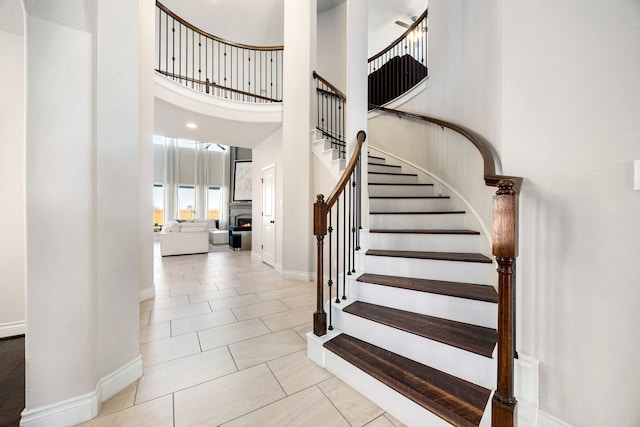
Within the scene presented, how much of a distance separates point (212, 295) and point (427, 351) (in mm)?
2735

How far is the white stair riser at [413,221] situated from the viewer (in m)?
2.75

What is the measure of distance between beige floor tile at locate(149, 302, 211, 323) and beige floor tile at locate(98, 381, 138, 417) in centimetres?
106

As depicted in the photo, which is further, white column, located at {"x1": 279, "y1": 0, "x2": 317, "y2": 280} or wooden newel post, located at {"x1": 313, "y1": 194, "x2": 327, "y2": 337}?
white column, located at {"x1": 279, "y1": 0, "x2": 317, "y2": 280}

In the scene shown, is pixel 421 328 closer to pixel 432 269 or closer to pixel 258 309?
pixel 432 269

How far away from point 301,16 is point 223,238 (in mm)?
6728

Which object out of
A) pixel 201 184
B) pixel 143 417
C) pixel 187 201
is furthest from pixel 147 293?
pixel 201 184

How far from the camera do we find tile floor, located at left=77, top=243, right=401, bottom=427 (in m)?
1.38

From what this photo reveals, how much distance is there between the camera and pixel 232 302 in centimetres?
305

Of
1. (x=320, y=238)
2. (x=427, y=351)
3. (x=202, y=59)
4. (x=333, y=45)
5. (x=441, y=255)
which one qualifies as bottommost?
(x=427, y=351)

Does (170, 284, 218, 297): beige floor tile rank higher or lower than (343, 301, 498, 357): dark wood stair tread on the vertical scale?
lower

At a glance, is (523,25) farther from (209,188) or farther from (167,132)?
(209,188)

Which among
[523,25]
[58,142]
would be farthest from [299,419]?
[523,25]

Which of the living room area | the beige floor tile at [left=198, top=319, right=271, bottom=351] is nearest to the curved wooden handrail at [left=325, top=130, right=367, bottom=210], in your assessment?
the beige floor tile at [left=198, top=319, right=271, bottom=351]

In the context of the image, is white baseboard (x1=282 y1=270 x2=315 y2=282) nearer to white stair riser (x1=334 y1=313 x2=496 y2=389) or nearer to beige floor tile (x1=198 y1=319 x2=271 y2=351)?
beige floor tile (x1=198 y1=319 x2=271 y2=351)
